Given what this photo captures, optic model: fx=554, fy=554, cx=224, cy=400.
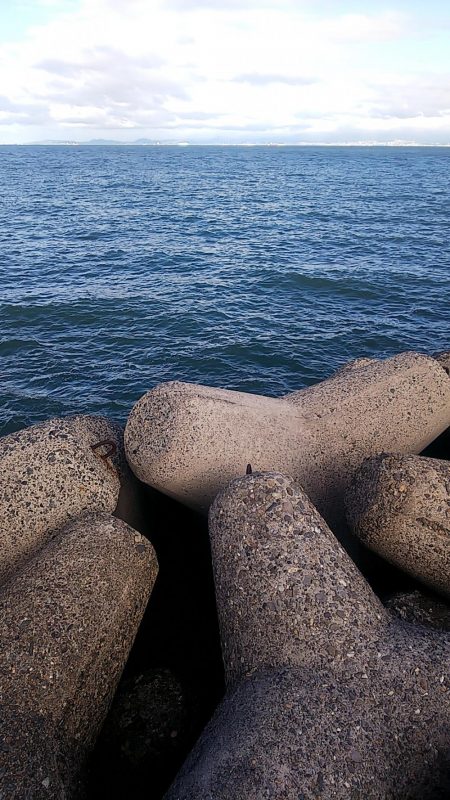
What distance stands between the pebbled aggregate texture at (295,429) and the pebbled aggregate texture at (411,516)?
1.15 metres

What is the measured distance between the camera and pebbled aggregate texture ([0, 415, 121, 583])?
5387mm

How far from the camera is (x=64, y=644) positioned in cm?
417

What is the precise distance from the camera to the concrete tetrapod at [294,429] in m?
5.85

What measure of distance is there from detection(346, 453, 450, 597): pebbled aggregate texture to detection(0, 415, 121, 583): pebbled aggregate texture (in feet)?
8.73

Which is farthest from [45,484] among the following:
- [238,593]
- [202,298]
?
[202,298]

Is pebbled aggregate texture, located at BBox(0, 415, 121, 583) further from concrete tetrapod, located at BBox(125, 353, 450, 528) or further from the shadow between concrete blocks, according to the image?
the shadow between concrete blocks

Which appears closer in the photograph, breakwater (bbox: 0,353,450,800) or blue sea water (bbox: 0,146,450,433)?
breakwater (bbox: 0,353,450,800)

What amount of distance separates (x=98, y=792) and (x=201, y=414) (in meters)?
3.40

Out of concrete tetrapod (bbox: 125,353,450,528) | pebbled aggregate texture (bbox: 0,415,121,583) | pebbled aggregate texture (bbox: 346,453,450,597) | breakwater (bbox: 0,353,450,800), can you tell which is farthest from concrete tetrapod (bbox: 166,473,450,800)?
pebbled aggregate texture (bbox: 0,415,121,583)

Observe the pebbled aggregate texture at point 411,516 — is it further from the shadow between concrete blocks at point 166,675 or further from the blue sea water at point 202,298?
the blue sea water at point 202,298

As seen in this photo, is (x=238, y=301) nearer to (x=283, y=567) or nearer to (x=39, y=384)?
(x=39, y=384)

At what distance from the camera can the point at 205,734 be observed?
3801mm

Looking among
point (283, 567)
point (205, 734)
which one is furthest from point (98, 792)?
point (283, 567)

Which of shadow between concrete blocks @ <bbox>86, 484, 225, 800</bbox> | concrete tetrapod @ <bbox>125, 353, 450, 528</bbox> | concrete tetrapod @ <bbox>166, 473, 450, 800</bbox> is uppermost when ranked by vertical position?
concrete tetrapod @ <bbox>125, 353, 450, 528</bbox>
